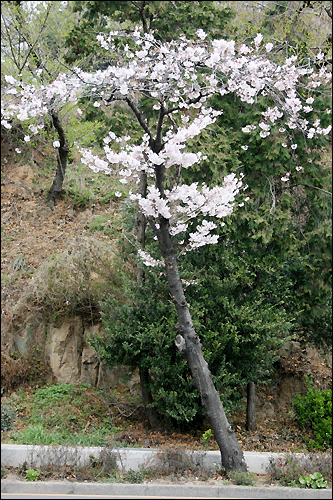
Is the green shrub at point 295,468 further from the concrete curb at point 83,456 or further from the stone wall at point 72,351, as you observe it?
the stone wall at point 72,351

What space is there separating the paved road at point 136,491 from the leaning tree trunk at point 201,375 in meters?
0.43

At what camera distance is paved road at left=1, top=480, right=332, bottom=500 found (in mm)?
5094

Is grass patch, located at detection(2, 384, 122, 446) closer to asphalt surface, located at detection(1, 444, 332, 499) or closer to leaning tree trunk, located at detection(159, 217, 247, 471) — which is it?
asphalt surface, located at detection(1, 444, 332, 499)

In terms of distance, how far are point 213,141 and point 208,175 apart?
0.64m

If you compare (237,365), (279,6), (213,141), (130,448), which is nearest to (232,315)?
(237,365)

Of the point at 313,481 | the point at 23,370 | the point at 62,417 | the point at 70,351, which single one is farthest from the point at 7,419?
the point at 313,481

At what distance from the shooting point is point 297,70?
7168mm

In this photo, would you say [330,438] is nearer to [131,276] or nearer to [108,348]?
[108,348]

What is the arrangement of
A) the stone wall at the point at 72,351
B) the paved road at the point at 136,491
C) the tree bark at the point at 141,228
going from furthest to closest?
1. the stone wall at the point at 72,351
2. the tree bark at the point at 141,228
3. the paved road at the point at 136,491

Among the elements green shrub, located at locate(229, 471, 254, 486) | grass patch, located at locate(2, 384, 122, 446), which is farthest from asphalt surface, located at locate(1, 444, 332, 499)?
grass patch, located at locate(2, 384, 122, 446)

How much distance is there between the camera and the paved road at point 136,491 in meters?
5.09

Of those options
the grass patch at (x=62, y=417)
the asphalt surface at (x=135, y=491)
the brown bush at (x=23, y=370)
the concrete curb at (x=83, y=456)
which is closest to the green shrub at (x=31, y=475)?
the asphalt surface at (x=135, y=491)

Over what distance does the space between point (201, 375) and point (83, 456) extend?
1.80 metres

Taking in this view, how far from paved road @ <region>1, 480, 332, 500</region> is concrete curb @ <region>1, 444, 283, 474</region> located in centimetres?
44
